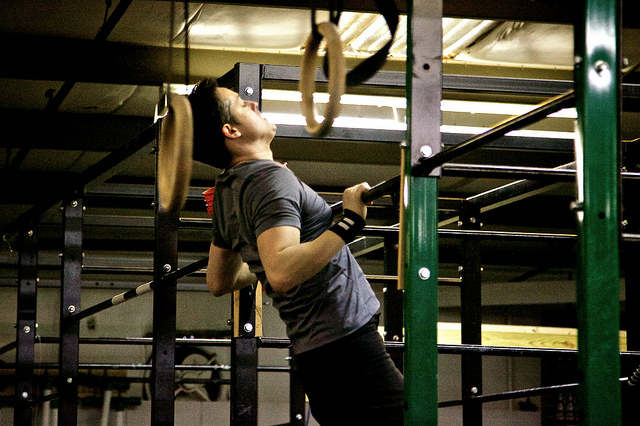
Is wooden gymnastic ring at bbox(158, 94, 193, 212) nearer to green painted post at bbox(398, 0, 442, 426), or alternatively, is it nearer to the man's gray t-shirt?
the man's gray t-shirt

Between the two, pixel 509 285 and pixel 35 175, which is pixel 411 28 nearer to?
pixel 35 175

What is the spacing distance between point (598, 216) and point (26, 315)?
466 centimetres

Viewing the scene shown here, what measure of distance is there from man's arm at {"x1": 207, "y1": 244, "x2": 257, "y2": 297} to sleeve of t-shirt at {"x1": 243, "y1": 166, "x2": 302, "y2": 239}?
0.31 metres

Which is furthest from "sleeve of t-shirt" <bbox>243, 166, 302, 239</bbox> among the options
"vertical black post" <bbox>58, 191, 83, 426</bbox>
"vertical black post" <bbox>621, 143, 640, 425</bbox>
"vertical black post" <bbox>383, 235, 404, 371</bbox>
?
"vertical black post" <bbox>58, 191, 83, 426</bbox>

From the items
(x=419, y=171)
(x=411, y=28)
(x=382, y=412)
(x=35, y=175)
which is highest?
(x=35, y=175)

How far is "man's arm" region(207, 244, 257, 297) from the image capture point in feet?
6.35

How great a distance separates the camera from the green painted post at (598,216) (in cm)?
107

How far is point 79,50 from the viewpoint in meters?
3.82

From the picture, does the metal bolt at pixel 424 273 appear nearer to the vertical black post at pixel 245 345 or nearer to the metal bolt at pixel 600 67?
the metal bolt at pixel 600 67

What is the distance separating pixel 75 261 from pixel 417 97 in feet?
10.2

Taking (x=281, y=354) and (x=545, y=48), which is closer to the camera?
(x=545, y=48)

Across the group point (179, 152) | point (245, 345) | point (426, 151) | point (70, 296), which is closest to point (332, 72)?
point (426, 151)

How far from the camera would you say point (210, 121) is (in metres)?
1.83

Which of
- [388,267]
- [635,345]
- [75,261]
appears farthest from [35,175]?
[635,345]
